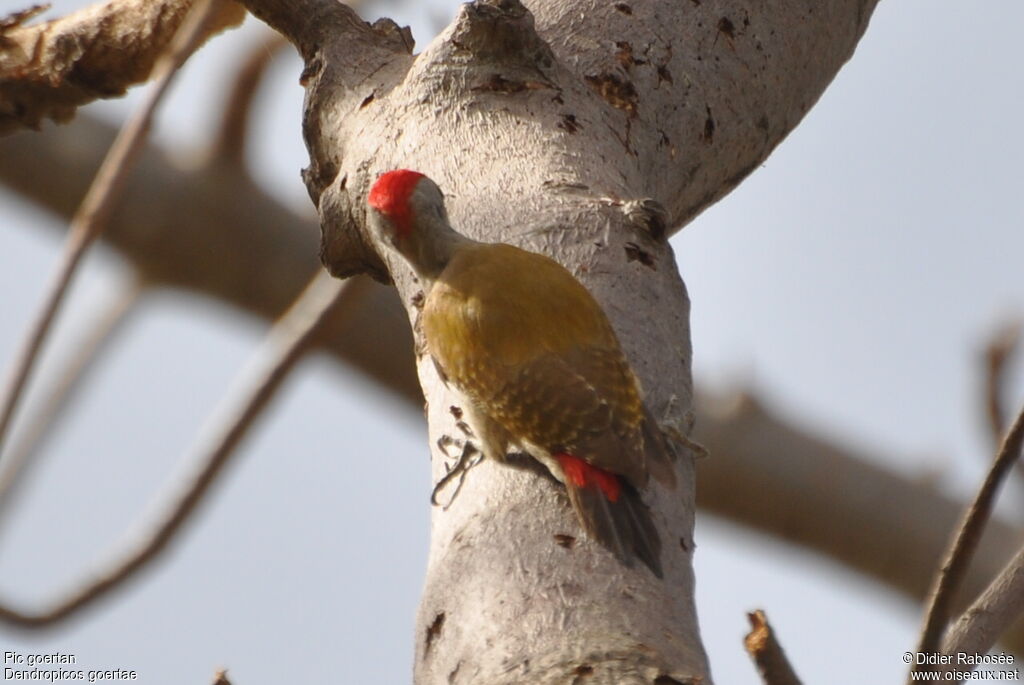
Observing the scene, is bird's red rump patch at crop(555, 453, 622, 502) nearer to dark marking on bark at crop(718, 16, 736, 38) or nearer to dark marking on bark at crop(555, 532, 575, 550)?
dark marking on bark at crop(555, 532, 575, 550)

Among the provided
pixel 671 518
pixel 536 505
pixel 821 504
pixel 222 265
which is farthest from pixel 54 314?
pixel 821 504

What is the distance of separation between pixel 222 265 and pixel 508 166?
4.03m

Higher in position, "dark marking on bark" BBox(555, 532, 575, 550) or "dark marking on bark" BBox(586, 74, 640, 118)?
"dark marking on bark" BBox(586, 74, 640, 118)

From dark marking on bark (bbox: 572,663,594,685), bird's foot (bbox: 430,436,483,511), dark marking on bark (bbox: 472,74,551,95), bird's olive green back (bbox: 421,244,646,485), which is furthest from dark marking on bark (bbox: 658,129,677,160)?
dark marking on bark (bbox: 572,663,594,685)

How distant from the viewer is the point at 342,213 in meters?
3.07

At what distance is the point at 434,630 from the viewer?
226cm

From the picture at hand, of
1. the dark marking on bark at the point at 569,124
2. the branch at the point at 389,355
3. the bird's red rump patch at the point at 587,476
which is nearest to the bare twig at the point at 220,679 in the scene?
the bird's red rump patch at the point at 587,476

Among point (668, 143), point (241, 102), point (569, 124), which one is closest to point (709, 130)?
point (668, 143)

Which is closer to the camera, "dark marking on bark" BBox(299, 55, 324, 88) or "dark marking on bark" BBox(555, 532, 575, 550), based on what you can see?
"dark marking on bark" BBox(555, 532, 575, 550)

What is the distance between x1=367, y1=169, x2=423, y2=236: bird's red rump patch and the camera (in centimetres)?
282

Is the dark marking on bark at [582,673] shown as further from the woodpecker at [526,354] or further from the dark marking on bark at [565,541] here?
the woodpecker at [526,354]

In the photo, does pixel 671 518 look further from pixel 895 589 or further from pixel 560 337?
pixel 895 589

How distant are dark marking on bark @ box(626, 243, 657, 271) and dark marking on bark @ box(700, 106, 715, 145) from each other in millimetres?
589

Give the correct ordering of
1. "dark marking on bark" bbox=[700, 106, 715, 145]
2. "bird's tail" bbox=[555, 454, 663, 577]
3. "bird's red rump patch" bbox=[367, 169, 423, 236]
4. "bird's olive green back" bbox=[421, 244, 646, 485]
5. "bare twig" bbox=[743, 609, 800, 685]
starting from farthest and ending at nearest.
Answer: "dark marking on bark" bbox=[700, 106, 715, 145] → "bird's olive green back" bbox=[421, 244, 646, 485] → "bird's red rump patch" bbox=[367, 169, 423, 236] → "bird's tail" bbox=[555, 454, 663, 577] → "bare twig" bbox=[743, 609, 800, 685]
